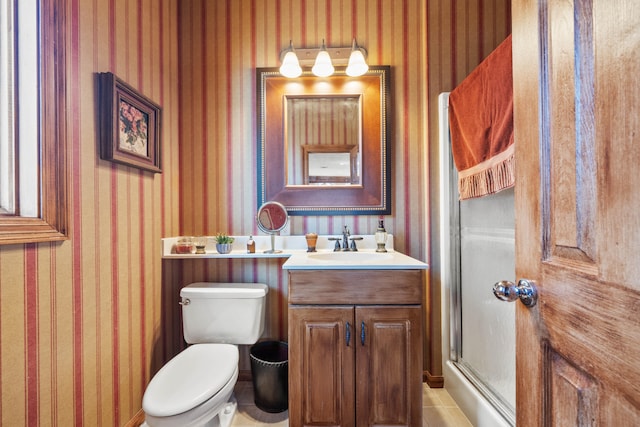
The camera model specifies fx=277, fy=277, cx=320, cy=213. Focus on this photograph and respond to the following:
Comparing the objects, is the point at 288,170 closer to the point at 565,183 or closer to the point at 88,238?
the point at 88,238

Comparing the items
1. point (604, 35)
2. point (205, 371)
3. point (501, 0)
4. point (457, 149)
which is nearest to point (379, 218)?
point (457, 149)

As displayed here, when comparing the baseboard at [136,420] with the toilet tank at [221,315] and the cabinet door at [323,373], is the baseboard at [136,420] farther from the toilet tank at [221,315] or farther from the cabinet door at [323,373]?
the cabinet door at [323,373]

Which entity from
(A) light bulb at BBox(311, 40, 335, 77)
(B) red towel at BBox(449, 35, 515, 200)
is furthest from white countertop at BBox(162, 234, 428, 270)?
(A) light bulb at BBox(311, 40, 335, 77)

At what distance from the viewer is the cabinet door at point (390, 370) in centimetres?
121

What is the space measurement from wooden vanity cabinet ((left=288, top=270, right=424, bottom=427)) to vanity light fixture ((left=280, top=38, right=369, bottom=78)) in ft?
4.17

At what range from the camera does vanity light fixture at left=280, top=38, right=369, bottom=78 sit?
1.66 m

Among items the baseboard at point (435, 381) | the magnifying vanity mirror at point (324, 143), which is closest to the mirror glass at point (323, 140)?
the magnifying vanity mirror at point (324, 143)

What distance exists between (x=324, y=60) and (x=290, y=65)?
207 millimetres

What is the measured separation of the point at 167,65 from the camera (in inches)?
64.9

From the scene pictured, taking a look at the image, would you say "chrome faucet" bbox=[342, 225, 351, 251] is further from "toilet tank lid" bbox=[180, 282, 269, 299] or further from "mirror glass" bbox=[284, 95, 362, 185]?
"toilet tank lid" bbox=[180, 282, 269, 299]

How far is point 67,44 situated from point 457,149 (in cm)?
173

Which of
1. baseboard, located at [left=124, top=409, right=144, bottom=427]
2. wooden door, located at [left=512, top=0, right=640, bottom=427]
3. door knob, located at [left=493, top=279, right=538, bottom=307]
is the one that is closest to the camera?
wooden door, located at [left=512, top=0, right=640, bottom=427]

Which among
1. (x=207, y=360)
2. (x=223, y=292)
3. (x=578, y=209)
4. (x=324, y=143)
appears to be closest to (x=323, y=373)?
(x=207, y=360)

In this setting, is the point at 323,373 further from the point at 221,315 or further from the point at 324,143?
the point at 324,143
